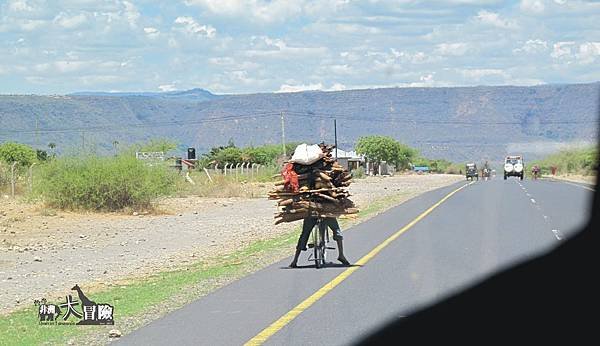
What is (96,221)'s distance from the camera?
1581 inches

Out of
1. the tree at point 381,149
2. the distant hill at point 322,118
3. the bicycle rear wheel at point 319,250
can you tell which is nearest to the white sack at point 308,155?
the bicycle rear wheel at point 319,250

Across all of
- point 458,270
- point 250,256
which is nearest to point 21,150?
point 250,256

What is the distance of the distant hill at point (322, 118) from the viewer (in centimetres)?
15712

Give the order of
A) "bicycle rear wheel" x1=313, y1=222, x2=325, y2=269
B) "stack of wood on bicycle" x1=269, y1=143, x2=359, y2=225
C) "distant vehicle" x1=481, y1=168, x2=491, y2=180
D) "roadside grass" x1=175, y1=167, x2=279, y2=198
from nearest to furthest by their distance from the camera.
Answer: "stack of wood on bicycle" x1=269, y1=143, x2=359, y2=225 → "bicycle rear wheel" x1=313, y1=222, x2=325, y2=269 → "roadside grass" x1=175, y1=167, x2=279, y2=198 → "distant vehicle" x1=481, y1=168, x2=491, y2=180

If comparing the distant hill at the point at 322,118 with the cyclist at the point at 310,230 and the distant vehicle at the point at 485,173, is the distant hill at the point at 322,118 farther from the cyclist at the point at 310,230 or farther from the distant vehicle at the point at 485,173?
the cyclist at the point at 310,230

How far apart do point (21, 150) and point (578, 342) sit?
276 feet

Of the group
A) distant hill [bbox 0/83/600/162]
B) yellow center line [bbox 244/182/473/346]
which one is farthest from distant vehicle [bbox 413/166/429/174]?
yellow center line [bbox 244/182/473/346]

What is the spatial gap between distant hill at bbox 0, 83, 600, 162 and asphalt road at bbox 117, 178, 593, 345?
118m

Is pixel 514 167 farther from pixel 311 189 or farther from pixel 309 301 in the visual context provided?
pixel 309 301

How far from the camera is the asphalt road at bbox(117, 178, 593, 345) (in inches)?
473

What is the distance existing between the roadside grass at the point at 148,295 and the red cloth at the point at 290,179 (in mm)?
1676

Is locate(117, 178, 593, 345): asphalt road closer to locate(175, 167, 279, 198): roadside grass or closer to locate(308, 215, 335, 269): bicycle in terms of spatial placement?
locate(308, 215, 335, 269): bicycle

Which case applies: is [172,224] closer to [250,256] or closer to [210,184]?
[250,256]

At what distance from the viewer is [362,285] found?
16.1 meters
